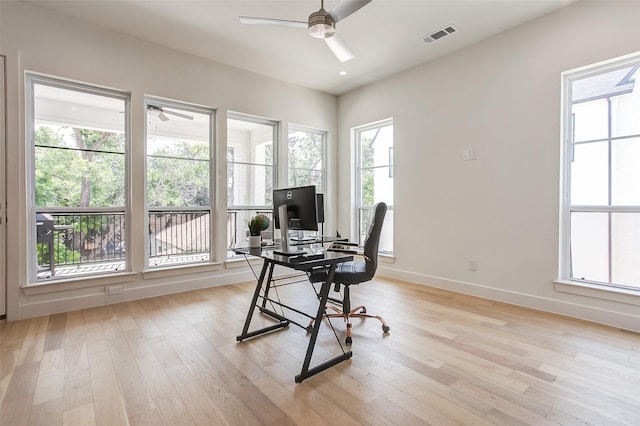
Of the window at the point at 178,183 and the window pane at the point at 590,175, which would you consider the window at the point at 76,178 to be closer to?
the window at the point at 178,183

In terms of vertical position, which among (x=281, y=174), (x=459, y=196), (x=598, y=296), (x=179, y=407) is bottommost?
(x=179, y=407)

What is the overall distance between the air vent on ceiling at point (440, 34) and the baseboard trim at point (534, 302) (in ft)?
9.78

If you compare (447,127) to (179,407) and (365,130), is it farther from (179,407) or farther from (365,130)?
(179,407)

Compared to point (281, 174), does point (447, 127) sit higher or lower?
higher

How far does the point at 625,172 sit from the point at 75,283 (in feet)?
18.4

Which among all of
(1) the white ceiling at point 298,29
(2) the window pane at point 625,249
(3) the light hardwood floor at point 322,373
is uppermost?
(1) the white ceiling at point 298,29

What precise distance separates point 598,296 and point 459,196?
1.69 meters

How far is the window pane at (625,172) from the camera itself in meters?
2.88

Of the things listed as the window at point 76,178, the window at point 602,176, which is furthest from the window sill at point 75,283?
the window at point 602,176

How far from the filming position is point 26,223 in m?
3.11

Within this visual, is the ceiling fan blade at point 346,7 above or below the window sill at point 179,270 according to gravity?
above

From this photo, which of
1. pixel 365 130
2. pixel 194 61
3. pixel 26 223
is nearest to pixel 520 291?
pixel 365 130

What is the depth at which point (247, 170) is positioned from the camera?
4.77 metres

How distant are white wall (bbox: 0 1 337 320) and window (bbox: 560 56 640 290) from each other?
3.68 metres
